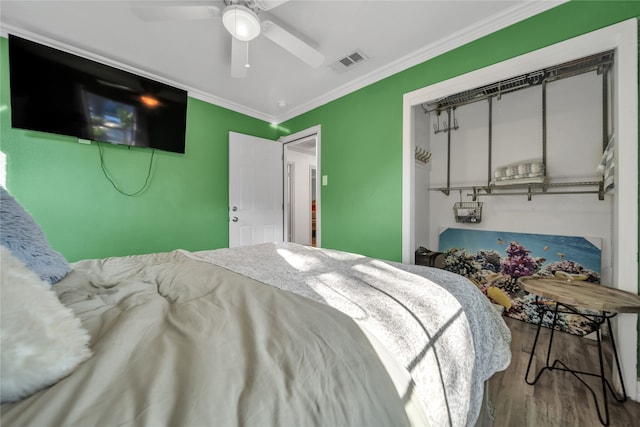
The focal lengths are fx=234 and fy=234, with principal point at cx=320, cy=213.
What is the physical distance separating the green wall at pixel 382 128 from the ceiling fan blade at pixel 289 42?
982 mm

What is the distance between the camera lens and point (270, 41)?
6.78 feet

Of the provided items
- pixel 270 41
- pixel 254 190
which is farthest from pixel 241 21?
pixel 254 190

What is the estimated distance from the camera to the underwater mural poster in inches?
84.7

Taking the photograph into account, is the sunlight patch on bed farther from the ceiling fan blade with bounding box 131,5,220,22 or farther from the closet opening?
the ceiling fan blade with bounding box 131,5,220,22

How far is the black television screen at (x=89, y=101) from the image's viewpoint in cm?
194

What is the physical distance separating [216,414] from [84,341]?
0.34 meters

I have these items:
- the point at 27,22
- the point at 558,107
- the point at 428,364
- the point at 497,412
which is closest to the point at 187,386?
the point at 428,364

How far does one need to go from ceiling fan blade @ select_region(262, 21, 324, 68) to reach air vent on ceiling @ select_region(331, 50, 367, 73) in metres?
0.56

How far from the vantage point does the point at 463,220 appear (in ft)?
9.53

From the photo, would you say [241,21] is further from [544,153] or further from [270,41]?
[544,153]

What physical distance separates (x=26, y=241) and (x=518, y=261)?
11.9ft

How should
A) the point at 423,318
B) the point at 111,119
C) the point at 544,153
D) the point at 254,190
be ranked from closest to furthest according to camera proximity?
the point at 423,318, the point at 111,119, the point at 544,153, the point at 254,190

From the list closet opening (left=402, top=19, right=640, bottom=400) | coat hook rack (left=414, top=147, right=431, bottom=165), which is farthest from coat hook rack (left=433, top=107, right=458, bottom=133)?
coat hook rack (left=414, top=147, right=431, bottom=165)

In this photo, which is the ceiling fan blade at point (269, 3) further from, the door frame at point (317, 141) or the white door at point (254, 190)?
the white door at point (254, 190)
